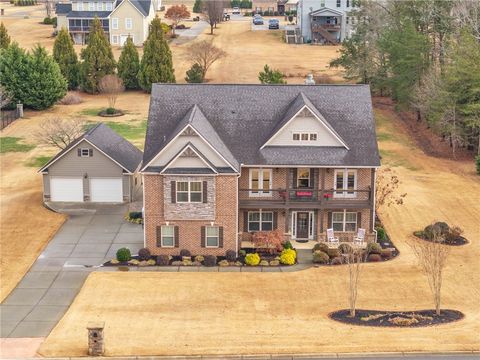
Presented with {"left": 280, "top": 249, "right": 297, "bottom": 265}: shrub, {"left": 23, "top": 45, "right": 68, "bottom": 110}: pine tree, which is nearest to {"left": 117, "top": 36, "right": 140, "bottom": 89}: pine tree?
{"left": 23, "top": 45, "right": 68, "bottom": 110}: pine tree

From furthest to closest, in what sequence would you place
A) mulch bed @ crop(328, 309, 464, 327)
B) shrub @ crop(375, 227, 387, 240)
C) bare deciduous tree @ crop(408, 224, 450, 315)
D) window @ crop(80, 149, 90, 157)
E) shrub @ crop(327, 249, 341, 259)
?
window @ crop(80, 149, 90, 157)
shrub @ crop(375, 227, 387, 240)
shrub @ crop(327, 249, 341, 259)
bare deciduous tree @ crop(408, 224, 450, 315)
mulch bed @ crop(328, 309, 464, 327)

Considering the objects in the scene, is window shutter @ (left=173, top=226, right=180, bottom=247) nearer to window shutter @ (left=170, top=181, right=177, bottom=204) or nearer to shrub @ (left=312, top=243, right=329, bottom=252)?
window shutter @ (left=170, top=181, right=177, bottom=204)

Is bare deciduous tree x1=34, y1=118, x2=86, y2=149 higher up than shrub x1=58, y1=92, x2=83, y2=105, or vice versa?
bare deciduous tree x1=34, y1=118, x2=86, y2=149

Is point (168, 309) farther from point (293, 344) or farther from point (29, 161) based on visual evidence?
point (29, 161)

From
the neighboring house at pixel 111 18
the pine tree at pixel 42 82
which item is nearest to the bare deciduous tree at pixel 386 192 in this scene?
the pine tree at pixel 42 82

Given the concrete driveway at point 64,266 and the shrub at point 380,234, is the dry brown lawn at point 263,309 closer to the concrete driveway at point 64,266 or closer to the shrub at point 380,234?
the shrub at point 380,234

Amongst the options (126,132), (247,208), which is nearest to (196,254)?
(247,208)
